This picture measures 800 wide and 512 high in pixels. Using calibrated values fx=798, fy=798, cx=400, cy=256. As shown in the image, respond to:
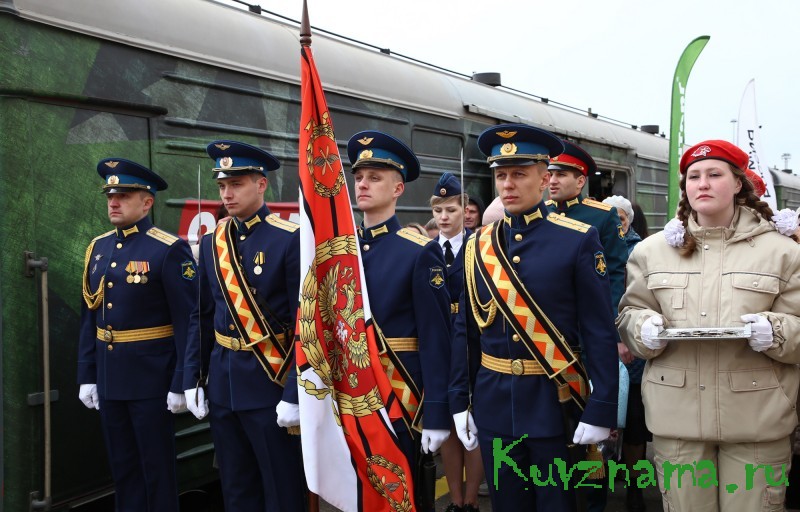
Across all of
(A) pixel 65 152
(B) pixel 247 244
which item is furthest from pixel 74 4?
(B) pixel 247 244

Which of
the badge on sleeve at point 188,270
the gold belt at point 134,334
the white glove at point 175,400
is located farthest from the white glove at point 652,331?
the gold belt at point 134,334

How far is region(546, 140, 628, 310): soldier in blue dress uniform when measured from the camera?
4148mm

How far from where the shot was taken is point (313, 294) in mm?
2945

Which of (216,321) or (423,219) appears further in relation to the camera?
(423,219)

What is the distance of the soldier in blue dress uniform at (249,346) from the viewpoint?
3.37 metres

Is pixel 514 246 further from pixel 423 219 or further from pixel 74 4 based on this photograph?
pixel 423 219

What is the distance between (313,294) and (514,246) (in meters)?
0.76

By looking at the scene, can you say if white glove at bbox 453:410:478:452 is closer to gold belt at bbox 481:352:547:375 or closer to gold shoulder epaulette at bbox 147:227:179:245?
gold belt at bbox 481:352:547:375

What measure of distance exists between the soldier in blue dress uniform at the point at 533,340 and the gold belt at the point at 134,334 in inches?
64.2

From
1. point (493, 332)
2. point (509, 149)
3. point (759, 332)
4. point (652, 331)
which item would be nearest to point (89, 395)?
point (493, 332)

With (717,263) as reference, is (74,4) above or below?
above

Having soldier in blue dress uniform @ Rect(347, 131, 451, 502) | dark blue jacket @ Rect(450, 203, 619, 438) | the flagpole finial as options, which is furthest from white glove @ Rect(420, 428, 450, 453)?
the flagpole finial

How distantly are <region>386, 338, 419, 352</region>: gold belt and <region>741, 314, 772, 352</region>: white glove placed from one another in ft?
3.99

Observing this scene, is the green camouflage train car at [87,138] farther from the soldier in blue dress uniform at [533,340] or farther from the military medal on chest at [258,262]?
the soldier in blue dress uniform at [533,340]
